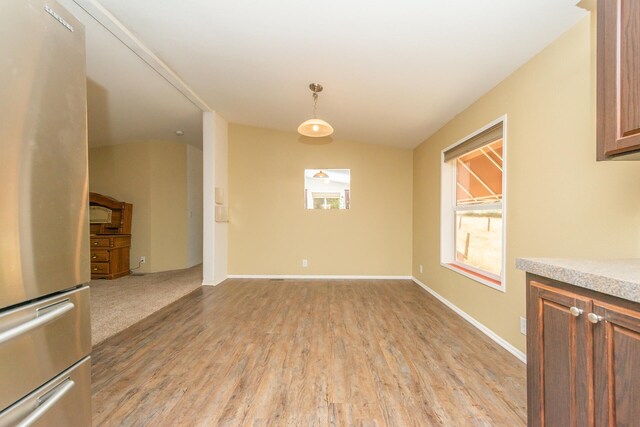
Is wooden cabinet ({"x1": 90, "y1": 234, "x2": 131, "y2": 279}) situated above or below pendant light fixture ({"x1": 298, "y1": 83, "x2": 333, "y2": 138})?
below

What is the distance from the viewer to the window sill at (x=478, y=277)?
2.39 meters

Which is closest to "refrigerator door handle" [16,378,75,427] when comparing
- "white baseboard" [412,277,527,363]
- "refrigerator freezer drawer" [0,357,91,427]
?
"refrigerator freezer drawer" [0,357,91,427]

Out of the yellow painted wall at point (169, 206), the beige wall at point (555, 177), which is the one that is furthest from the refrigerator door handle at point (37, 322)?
the yellow painted wall at point (169, 206)

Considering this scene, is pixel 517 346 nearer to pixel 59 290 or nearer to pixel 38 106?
pixel 59 290

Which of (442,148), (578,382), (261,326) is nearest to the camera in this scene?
(578,382)

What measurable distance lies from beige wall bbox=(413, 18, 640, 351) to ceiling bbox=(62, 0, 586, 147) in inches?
7.5

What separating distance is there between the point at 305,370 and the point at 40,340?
150 cm

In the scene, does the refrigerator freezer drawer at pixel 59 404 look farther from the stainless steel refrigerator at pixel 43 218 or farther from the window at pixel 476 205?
the window at pixel 476 205

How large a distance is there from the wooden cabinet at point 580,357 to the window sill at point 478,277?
1.46 m

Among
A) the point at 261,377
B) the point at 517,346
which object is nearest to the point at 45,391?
the point at 261,377

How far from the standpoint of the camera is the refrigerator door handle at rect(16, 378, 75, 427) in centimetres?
86

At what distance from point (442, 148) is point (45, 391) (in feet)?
13.1

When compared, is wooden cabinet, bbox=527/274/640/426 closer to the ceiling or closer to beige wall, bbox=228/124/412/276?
the ceiling

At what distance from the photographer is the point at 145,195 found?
17.8ft
